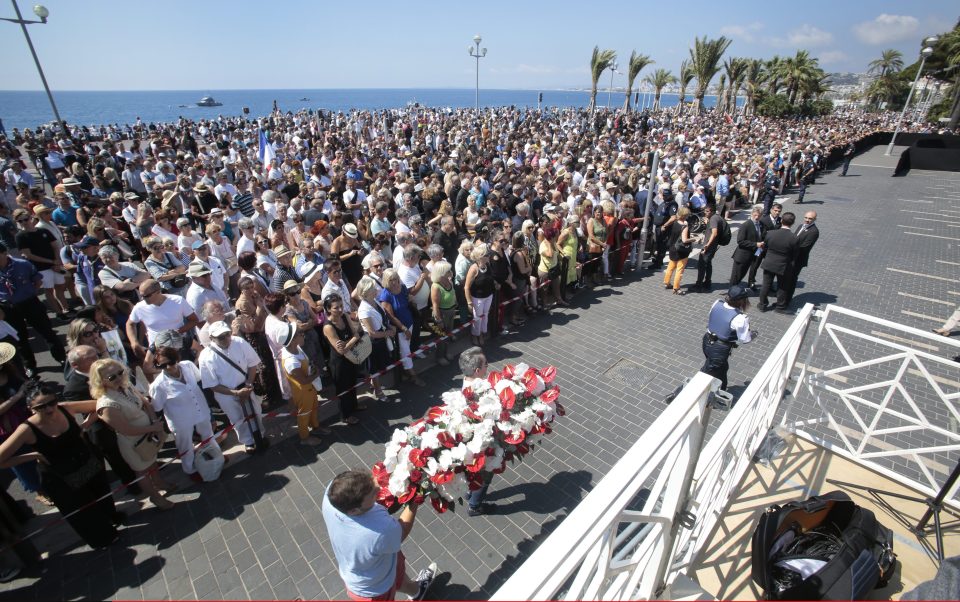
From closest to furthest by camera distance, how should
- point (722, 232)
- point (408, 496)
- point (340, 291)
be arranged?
point (408, 496), point (340, 291), point (722, 232)

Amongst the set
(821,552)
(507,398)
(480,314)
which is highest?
(507,398)

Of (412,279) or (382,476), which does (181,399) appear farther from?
(412,279)

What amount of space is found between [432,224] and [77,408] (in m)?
7.18

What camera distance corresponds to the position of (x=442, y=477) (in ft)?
10.8

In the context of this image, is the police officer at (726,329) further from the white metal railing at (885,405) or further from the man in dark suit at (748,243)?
the man in dark suit at (748,243)

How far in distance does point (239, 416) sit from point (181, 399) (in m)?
0.80

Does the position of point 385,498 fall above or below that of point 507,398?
below

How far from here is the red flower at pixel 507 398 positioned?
365cm

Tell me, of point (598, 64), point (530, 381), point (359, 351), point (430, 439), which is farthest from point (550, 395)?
point (598, 64)

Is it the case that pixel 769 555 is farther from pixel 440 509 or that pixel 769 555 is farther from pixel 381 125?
pixel 381 125

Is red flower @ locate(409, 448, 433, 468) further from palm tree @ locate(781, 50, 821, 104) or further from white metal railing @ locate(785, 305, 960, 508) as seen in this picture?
palm tree @ locate(781, 50, 821, 104)

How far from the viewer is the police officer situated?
215 inches

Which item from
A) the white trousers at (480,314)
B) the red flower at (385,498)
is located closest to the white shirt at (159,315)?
the red flower at (385,498)

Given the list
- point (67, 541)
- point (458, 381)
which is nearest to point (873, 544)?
point (458, 381)
